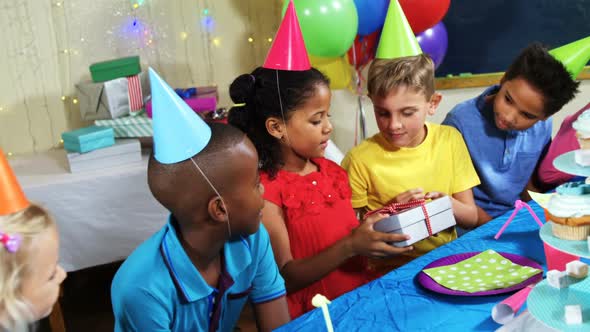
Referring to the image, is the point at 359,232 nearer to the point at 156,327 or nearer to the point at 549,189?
the point at 156,327

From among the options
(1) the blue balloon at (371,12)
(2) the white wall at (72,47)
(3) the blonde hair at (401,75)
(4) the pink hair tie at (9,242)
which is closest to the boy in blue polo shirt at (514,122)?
(3) the blonde hair at (401,75)

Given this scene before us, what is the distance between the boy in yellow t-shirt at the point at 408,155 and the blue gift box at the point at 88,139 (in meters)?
1.08

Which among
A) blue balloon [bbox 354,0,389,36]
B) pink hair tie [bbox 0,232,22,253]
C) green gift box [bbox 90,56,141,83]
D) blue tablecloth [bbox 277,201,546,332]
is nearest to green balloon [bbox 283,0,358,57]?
blue balloon [bbox 354,0,389,36]

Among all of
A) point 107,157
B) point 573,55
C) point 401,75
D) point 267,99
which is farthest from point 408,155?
point 107,157

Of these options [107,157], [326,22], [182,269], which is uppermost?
[326,22]

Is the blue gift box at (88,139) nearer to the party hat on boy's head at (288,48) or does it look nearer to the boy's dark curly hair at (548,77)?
the party hat on boy's head at (288,48)

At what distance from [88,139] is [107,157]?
102 mm

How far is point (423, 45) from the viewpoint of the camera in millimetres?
2648

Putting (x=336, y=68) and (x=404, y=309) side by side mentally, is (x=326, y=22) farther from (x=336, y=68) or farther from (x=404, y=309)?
(x=404, y=309)

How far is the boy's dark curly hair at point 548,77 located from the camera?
1650 millimetres

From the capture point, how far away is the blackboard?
8.86ft

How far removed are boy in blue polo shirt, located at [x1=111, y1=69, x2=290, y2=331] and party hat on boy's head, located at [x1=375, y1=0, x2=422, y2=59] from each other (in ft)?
2.37

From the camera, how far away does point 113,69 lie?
8.29ft

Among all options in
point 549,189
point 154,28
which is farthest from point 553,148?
point 154,28
